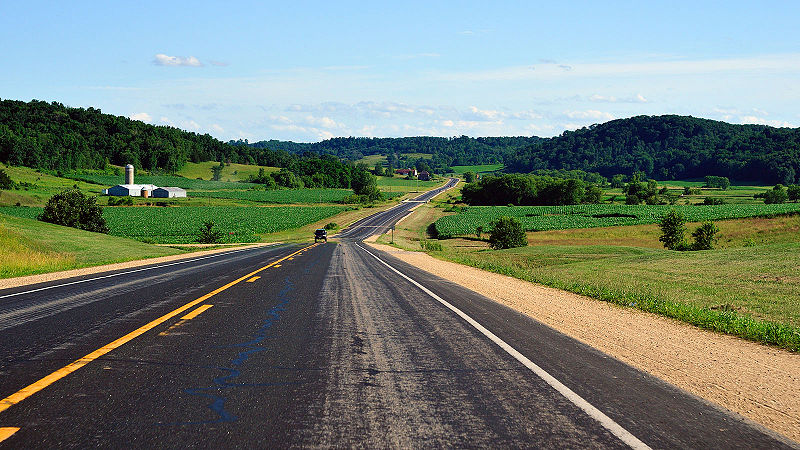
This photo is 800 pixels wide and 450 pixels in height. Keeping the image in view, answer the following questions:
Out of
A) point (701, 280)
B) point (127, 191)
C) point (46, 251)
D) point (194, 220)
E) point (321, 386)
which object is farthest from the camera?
point (127, 191)

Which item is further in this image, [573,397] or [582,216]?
[582,216]

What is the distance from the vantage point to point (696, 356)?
7.89 m

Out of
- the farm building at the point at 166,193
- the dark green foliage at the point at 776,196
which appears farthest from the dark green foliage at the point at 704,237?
the farm building at the point at 166,193

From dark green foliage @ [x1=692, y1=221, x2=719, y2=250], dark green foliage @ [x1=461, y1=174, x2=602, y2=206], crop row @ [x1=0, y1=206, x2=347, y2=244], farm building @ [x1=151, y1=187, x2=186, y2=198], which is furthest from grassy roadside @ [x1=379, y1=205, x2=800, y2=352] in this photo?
farm building @ [x1=151, y1=187, x2=186, y2=198]

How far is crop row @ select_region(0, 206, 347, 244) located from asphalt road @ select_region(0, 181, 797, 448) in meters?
66.7

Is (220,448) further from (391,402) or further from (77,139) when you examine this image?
(77,139)

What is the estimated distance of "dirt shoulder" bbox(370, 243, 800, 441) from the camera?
5.57m

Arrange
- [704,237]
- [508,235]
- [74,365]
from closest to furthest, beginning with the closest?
[74,365]
[704,237]
[508,235]

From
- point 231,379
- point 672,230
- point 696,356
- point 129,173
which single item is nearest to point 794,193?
point 672,230

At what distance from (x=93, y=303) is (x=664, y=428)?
10003 mm

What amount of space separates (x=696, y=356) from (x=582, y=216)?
105752 millimetres

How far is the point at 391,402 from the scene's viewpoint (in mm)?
4965

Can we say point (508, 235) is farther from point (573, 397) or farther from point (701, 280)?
point (573, 397)

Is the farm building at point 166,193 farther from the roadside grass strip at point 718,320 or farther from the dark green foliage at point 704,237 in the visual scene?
the roadside grass strip at point 718,320
